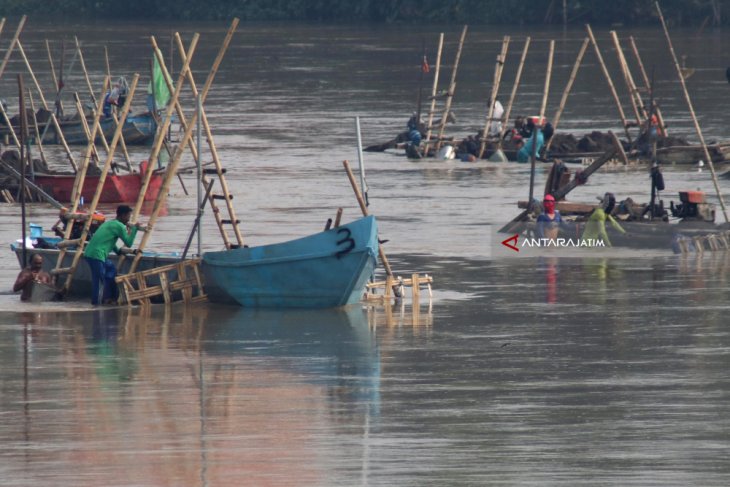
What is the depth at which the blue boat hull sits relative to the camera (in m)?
20.2

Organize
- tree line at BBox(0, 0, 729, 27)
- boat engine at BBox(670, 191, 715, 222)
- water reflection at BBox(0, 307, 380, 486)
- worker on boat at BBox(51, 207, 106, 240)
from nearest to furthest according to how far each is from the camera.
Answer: water reflection at BBox(0, 307, 380, 486), worker on boat at BBox(51, 207, 106, 240), boat engine at BBox(670, 191, 715, 222), tree line at BBox(0, 0, 729, 27)

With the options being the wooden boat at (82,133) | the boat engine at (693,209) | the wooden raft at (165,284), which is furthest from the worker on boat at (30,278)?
the wooden boat at (82,133)

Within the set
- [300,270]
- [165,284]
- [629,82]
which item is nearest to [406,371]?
[300,270]

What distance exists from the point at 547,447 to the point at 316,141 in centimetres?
2980

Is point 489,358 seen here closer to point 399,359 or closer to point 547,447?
point 399,359

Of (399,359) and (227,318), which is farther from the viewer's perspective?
(227,318)

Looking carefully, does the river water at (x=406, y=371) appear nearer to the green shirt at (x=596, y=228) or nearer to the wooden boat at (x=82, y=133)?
the green shirt at (x=596, y=228)

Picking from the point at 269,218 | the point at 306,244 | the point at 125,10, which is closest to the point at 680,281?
the point at 306,244

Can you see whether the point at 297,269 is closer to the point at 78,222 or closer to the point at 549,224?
the point at 78,222

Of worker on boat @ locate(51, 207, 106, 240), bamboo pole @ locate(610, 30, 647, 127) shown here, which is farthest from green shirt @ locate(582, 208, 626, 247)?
bamboo pole @ locate(610, 30, 647, 127)

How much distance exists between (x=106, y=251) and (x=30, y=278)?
1.10 m

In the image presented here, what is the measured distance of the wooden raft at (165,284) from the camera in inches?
824

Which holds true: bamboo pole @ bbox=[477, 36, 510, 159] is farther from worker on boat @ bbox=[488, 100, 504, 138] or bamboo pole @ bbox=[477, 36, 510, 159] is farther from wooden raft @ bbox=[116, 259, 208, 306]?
wooden raft @ bbox=[116, 259, 208, 306]

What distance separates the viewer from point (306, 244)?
66.8ft
